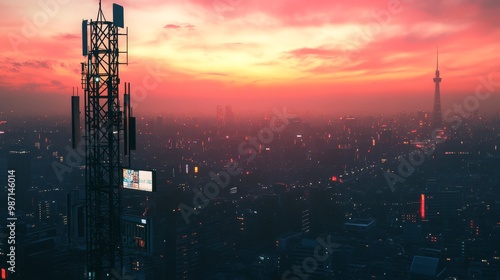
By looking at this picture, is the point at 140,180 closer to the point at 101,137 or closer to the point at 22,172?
the point at 101,137

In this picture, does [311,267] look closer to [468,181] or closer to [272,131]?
[468,181]

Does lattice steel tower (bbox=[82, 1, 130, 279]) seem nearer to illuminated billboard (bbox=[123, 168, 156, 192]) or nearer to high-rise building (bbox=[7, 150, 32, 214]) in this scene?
illuminated billboard (bbox=[123, 168, 156, 192])

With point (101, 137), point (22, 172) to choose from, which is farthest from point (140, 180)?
point (22, 172)

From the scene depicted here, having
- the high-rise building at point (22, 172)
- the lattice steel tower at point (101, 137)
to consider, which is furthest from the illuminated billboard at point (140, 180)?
the high-rise building at point (22, 172)

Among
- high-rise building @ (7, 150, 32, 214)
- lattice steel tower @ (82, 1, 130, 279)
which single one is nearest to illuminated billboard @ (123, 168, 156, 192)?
lattice steel tower @ (82, 1, 130, 279)

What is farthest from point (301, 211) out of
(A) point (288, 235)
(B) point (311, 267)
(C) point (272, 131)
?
(C) point (272, 131)

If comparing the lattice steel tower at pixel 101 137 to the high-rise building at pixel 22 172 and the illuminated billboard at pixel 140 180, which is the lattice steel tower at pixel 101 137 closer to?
the illuminated billboard at pixel 140 180
